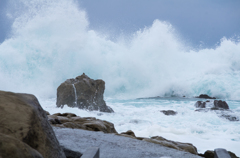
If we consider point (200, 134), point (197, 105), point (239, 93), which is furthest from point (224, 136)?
point (239, 93)

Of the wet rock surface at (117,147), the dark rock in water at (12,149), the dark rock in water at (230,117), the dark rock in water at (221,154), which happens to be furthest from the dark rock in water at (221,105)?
the dark rock in water at (12,149)

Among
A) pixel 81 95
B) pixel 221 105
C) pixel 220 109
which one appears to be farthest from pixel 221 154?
pixel 221 105

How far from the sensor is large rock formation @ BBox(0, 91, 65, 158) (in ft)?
4.07

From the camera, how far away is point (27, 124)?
131cm

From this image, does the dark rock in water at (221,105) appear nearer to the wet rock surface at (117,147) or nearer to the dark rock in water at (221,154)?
the wet rock surface at (117,147)

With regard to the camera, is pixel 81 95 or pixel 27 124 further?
pixel 81 95

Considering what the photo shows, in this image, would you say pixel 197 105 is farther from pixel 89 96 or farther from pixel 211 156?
pixel 211 156

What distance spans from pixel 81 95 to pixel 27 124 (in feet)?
32.6

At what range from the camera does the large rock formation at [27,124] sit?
48.8 inches

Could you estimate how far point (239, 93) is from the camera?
23.8m

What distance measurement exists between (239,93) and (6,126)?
2632cm

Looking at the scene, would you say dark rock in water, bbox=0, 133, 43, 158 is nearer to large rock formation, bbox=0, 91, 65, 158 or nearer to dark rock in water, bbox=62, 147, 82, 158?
large rock formation, bbox=0, 91, 65, 158

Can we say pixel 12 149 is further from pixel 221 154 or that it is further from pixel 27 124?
pixel 221 154

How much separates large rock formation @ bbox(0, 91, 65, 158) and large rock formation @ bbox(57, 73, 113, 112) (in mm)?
9538
